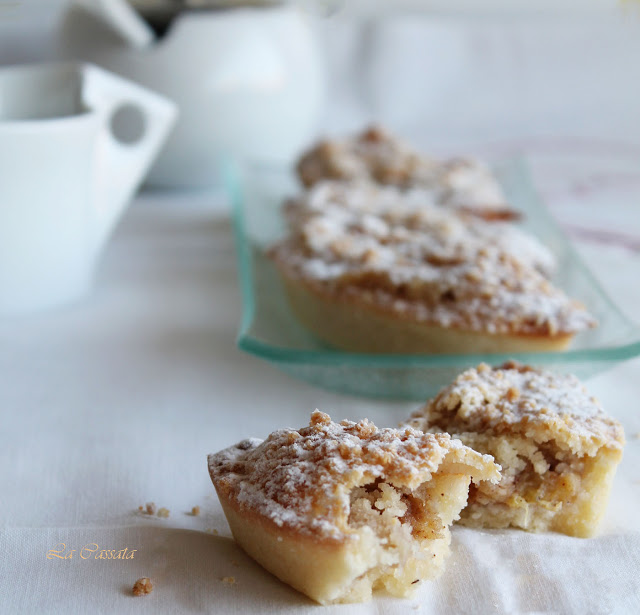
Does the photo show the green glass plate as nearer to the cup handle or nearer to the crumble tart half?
the crumble tart half

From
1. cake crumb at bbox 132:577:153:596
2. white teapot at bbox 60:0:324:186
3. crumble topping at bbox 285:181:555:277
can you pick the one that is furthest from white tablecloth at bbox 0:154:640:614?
white teapot at bbox 60:0:324:186

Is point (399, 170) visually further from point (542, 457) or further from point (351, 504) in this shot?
point (351, 504)

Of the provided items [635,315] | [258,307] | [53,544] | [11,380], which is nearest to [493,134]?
[635,315]

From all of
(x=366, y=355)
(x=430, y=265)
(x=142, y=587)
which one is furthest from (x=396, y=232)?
(x=142, y=587)

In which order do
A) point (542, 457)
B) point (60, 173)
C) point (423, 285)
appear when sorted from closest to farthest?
point (542, 457), point (423, 285), point (60, 173)

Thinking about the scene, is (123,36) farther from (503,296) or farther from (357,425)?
(357,425)

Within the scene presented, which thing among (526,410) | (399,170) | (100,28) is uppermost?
(100,28)

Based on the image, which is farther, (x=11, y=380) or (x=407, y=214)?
(x=407, y=214)
